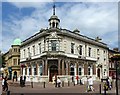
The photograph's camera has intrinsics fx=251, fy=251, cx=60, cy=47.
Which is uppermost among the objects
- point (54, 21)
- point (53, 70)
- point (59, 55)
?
point (54, 21)

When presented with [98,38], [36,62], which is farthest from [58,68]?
[98,38]

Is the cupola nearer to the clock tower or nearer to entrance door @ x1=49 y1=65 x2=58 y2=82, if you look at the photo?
the clock tower

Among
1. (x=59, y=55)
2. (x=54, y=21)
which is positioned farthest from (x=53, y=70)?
(x=54, y=21)

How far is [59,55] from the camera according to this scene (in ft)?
128

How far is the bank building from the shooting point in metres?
39.4

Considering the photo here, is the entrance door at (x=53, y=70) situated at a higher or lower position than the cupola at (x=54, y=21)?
lower

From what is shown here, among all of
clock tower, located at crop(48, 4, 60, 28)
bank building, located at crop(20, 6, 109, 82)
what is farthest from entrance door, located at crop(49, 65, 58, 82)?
clock tower, located at crop(48, 4, 60, 28)

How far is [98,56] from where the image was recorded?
162 feet

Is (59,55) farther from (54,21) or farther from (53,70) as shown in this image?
(54,21)

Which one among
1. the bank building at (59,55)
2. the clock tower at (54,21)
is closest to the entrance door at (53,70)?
the bank building at (59,55)

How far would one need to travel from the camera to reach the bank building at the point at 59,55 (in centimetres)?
3944

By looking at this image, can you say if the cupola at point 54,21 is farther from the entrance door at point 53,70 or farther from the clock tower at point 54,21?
the entrance door at point 53,70

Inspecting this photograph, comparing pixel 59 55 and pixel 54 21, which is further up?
pixel 54 21

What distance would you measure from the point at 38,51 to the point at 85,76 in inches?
369
